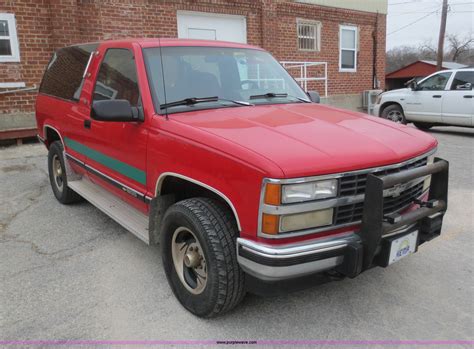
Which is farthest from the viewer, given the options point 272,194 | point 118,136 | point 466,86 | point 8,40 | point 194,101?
point 466,86

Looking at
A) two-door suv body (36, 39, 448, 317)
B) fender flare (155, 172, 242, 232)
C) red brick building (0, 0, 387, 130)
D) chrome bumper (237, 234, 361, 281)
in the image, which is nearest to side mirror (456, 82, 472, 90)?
A: red brick building (0, 0, 387, 130)

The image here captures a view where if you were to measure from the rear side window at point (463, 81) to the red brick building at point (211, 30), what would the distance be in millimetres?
Answer: 3637

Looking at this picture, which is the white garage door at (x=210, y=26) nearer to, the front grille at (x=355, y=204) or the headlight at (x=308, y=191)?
the front grille at (x=355, y=204)

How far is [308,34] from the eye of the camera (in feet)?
44.9

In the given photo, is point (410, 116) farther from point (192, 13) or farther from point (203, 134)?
point (203, 134)

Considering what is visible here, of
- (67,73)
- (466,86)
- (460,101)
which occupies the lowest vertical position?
(460,101)

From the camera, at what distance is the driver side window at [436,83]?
1073cm

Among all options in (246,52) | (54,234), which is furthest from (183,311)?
(246,52)

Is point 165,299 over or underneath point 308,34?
underneath

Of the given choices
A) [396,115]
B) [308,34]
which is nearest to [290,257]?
[396,115]

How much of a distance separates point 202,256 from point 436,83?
10106 mm

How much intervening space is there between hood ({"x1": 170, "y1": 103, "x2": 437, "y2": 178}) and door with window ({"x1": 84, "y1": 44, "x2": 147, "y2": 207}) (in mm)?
476

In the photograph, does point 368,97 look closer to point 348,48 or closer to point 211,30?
point 348,48

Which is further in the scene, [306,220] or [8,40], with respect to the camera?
[8,40]
